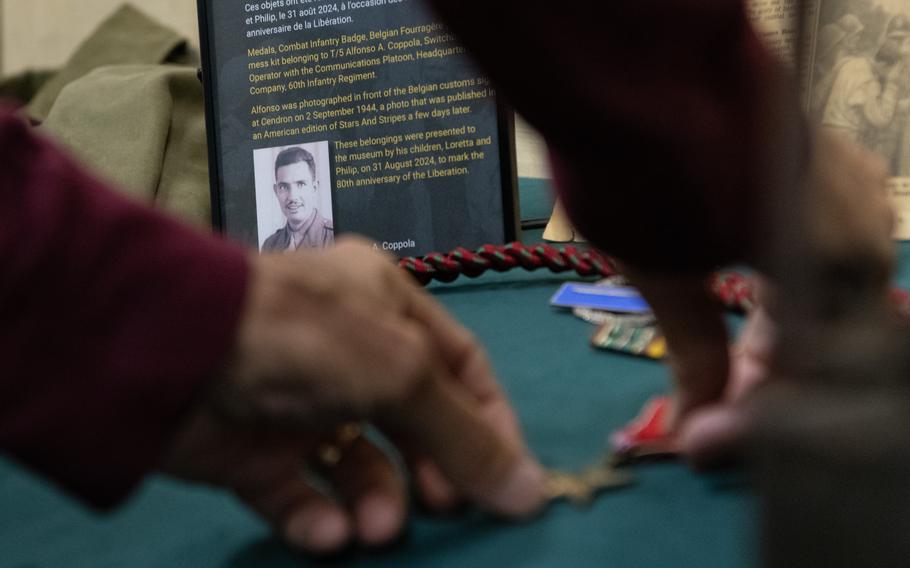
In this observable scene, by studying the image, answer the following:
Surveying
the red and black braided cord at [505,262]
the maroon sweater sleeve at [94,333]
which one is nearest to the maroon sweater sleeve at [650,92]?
the maroon sweater sleeve at [94,333]

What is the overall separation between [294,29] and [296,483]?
28.1 inches

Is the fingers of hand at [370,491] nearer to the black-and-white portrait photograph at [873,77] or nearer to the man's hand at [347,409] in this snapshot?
the man's hand at [347,409]

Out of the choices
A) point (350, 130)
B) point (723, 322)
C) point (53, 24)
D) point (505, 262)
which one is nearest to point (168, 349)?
point (723, 322)

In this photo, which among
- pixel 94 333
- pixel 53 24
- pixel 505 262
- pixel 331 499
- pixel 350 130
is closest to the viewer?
pixel 94 333

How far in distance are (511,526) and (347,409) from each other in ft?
0.40

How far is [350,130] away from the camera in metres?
0.98

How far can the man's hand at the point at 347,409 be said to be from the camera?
0.32 metres

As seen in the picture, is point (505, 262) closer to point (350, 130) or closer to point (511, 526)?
point (350, 130)

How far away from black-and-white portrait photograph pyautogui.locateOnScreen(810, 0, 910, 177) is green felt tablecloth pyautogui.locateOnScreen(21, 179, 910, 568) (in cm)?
56

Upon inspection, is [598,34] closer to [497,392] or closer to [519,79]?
[519,79]

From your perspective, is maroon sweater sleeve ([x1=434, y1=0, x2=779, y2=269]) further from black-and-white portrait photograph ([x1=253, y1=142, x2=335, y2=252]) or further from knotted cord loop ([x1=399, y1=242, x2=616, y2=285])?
black-and-white portrait photograph ([x1=253, y1=142, x2=335, y2=252])

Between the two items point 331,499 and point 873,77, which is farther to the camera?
point 873,77

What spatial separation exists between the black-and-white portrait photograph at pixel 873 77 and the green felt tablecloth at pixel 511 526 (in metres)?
0.56

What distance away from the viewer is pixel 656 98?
0.33 meters
